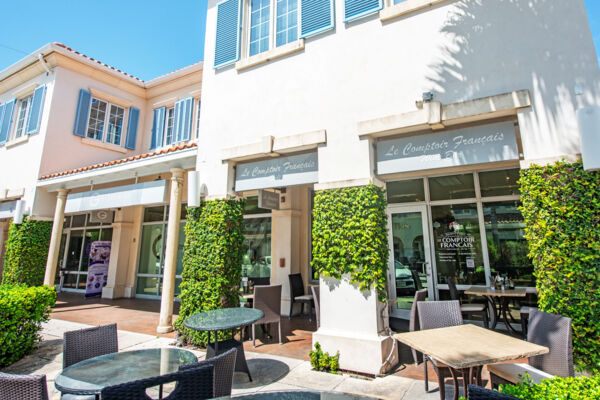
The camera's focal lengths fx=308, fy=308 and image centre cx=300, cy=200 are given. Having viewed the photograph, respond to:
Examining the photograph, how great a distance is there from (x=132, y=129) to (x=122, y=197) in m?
4.61

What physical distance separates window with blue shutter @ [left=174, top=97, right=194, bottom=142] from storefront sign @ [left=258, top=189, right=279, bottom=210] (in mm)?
3787

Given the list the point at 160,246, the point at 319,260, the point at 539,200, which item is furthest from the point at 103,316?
the point at 539,200

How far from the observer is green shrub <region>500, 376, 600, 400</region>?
1.74 m

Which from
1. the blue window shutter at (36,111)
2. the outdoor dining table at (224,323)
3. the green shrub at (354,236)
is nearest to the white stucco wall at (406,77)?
the green shrub at (354,236)

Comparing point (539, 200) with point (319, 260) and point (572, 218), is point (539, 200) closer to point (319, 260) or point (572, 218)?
point (572, 218)

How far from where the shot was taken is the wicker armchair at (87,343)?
114 inches

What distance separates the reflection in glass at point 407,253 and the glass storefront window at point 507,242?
135 centimetres

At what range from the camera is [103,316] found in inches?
304

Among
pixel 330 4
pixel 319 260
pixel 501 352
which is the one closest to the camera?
pixel 501 352

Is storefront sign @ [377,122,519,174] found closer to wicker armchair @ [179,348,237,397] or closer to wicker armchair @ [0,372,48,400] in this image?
wicker armchair @ [179,348,237,397]

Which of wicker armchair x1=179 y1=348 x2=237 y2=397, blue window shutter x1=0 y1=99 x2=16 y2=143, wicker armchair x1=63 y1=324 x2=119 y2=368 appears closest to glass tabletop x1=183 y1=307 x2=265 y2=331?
wicker armchair x1=63 y1=324 x2=119 y2=368

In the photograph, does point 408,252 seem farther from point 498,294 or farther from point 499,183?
point 499,183

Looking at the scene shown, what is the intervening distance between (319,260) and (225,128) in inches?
131

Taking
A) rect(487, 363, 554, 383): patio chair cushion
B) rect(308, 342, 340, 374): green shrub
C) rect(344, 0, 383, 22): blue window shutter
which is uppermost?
rect(344, 0, 383, 22): blue window shutter
